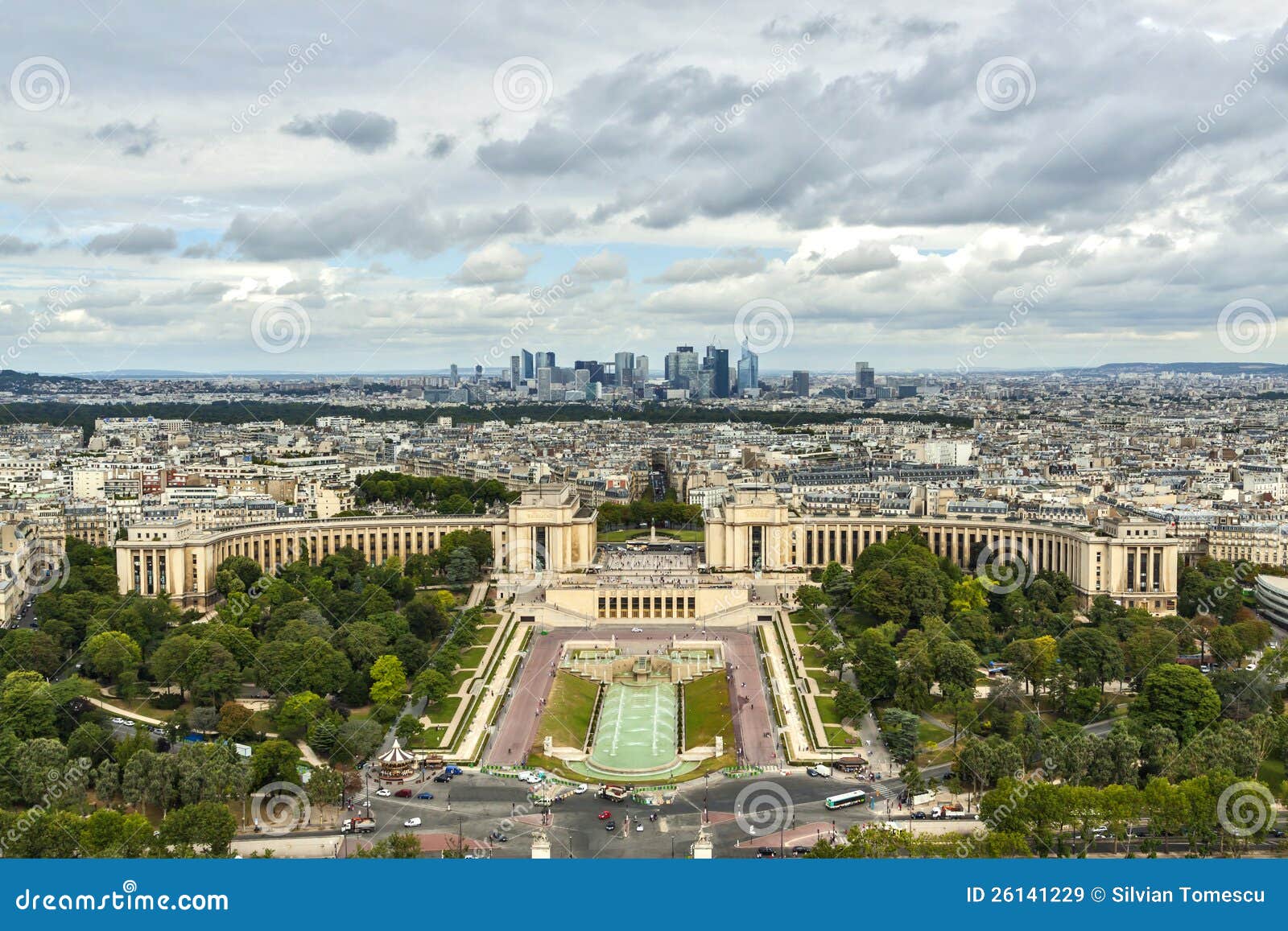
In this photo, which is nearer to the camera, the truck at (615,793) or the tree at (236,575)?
the truck at (615,793)

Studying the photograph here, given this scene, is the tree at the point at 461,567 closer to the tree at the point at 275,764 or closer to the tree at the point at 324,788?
the tree at the point at 275,764

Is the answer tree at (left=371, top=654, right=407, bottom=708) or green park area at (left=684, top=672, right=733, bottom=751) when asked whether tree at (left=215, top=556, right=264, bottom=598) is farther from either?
green park area at (left=684, top=672, right=733, bottom=751)

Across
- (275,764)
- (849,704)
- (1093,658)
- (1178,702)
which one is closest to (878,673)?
(849,704)

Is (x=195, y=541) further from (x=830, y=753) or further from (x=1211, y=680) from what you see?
(x=1211, y=680)

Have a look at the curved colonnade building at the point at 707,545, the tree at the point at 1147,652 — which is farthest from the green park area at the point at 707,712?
the tree at the point at 1147,652

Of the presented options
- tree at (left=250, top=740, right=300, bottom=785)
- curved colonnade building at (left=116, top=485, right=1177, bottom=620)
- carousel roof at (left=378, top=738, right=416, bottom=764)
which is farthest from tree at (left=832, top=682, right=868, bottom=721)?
tree at (left=250, top=740, right=300, bottom=785)

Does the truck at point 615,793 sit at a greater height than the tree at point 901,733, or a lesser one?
lesser
